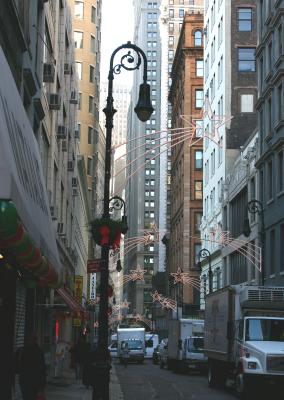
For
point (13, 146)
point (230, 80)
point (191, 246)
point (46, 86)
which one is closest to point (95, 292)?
point (191, 246)

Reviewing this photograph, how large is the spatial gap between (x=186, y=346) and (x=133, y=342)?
22.8m

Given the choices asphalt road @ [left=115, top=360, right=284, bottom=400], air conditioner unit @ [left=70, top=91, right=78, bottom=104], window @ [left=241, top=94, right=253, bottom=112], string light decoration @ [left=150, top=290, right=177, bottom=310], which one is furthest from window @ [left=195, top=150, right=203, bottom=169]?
asphalt road @ [left=115, top=360, right=284, bottom=400]

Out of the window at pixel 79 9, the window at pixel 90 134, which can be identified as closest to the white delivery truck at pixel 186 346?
the window at pixel 90 134

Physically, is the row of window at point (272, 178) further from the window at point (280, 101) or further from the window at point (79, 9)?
the window at point (79, 9)

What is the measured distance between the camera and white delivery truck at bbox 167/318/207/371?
129 feet

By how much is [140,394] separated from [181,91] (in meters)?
74.6

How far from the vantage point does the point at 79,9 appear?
80.5 metres

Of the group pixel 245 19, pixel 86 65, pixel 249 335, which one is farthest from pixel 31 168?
pixel 86 65

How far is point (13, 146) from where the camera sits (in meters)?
9.97

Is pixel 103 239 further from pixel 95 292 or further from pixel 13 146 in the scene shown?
pixel 95 292

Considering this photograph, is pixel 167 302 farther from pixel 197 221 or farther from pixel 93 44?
pixel 93 44

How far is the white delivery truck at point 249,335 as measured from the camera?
20.1 m

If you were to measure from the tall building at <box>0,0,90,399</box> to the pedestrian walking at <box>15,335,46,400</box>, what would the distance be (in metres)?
1.30

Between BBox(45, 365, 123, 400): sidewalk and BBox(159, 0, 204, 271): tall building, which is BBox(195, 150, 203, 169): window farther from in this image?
BBox(45, 365, 123, 400): sidewalk
